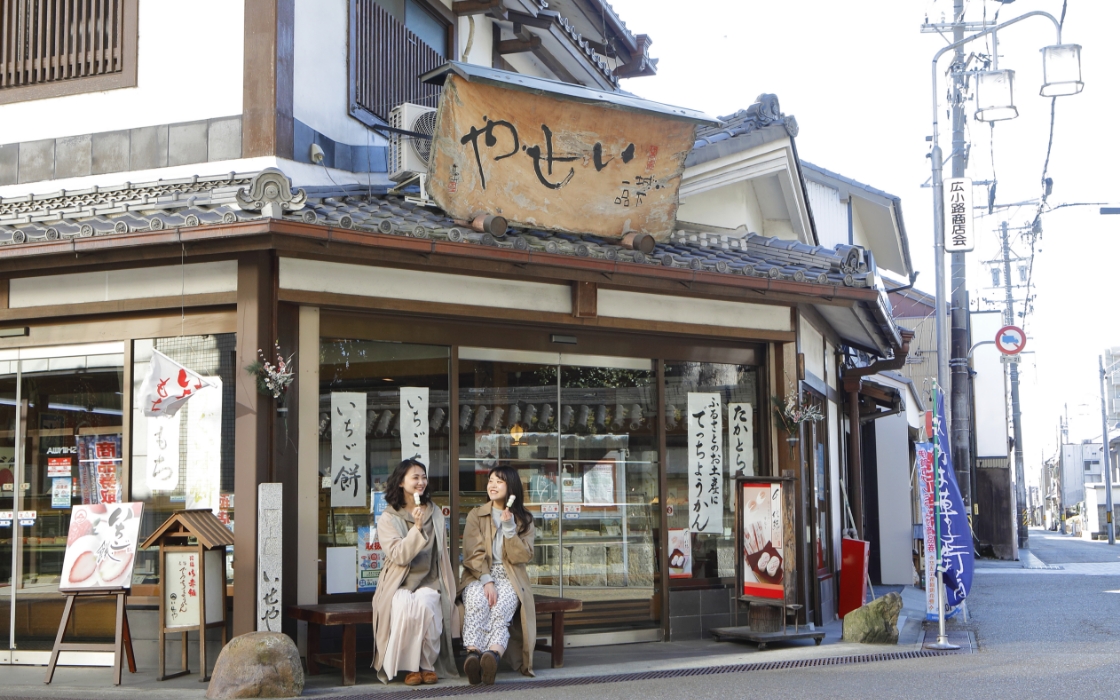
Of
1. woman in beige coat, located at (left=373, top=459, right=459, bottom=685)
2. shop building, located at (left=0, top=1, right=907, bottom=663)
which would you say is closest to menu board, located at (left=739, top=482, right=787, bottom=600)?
shop building, located at (left=0, top=1, right=907, bottom=663)

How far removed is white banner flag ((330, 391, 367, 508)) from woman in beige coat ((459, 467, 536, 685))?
1272 mm

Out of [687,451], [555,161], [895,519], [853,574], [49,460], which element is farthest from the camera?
[895,519]

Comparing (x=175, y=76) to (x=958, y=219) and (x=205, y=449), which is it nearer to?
(x=205, y=449)

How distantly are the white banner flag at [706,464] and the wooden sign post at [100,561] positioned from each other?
18.6 ft

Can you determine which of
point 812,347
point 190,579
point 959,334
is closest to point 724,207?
point 812,347

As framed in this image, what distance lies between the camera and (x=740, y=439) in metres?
12.0

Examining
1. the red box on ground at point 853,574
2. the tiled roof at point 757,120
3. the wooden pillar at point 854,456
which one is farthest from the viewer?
the wooden pillar at point 854,456

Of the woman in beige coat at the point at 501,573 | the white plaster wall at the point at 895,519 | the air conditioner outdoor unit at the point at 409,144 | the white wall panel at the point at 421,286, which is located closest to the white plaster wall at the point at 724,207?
the white wall panel at the point at 421,286

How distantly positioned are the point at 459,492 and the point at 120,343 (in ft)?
10.9

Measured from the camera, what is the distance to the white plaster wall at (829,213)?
68.5ft

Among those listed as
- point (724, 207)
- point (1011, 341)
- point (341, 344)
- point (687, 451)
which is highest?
point (724, 207)

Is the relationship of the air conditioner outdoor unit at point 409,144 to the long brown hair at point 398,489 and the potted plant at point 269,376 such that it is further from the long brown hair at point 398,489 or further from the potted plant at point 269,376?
the long brown hair at point 398,489

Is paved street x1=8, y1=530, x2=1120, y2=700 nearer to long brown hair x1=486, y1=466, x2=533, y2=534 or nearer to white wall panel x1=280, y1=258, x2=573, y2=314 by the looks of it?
long brown hair x1=486, y1=466, x2=533, y2=534

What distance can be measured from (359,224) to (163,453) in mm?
2734
